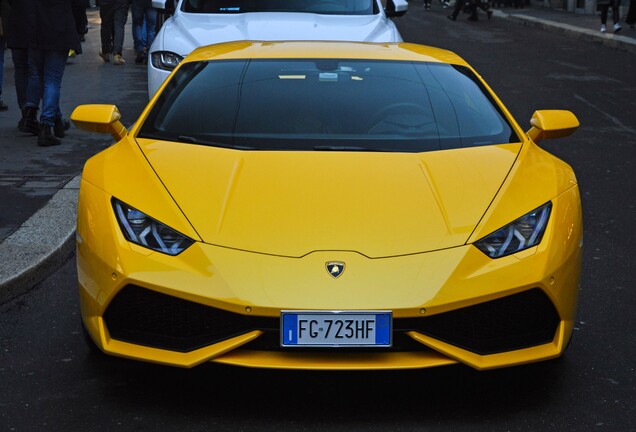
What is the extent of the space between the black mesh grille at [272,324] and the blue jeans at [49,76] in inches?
248

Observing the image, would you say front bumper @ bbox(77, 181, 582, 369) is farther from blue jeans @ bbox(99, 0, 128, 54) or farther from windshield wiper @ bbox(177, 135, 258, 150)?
blue jeans @ bbox(99, 0, 128, 54)

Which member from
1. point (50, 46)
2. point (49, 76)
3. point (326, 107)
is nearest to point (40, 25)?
point (50, 46)

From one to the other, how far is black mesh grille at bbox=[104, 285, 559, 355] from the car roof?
6.41 feet

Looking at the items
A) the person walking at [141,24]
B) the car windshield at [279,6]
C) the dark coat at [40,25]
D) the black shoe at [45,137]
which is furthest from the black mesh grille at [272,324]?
the person walking at [141,24]

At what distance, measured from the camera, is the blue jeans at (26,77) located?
10.7 m

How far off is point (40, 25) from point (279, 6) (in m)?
2.24

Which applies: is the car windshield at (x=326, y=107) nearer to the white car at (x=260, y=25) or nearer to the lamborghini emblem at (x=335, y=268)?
the lamborghini emblem at (x=335, y=268)

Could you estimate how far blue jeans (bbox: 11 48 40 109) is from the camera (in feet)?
35.0

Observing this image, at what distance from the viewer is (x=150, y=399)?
14.6ft

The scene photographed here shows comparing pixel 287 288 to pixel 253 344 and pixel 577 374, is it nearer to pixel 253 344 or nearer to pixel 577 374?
pixel 253 344

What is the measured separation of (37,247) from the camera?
21.7 feet

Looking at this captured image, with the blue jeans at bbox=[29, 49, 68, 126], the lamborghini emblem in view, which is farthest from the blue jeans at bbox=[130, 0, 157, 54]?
the lamborghini emblem

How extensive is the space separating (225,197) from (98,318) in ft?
2.15

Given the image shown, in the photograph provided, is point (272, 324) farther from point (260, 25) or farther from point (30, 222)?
point (260, 25)
